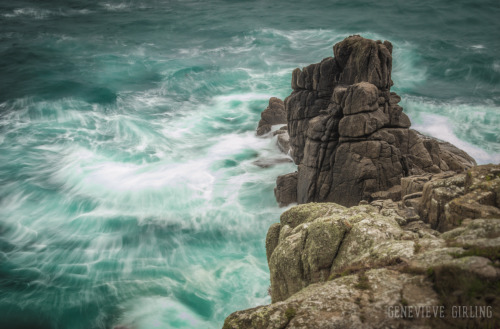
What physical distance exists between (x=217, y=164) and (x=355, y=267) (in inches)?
1202

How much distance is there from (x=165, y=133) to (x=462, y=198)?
39.8 m

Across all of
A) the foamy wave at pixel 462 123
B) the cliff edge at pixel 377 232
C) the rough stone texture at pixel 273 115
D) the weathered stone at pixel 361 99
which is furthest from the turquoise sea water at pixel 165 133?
the weathered stone at pixel 361 99

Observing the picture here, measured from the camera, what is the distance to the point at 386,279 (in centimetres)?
831

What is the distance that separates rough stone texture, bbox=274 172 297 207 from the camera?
94.8 feet

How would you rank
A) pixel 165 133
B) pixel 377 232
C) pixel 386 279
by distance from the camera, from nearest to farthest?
pixel 386 279
pixel 377 232
pixel 165 133

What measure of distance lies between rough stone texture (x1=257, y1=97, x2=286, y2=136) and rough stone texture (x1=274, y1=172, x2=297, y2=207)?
15.5m

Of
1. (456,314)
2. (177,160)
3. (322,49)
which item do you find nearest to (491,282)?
(456,314)

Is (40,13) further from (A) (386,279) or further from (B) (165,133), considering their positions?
(A) (386,279)

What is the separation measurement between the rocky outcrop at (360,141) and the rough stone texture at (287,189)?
119 cm

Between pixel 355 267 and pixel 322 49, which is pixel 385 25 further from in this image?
pixel 355 267

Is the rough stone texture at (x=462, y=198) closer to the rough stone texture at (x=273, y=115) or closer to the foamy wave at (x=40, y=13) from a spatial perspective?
the rough stone texture at (x=273, y=115)

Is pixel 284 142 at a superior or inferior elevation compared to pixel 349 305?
inferior

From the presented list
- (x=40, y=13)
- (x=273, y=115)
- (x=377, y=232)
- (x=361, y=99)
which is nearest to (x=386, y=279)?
(x=377, y=232)

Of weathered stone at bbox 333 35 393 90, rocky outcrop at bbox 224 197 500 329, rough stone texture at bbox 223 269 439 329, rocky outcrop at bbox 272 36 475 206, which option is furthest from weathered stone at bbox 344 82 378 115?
rough stone texture at bbox 223 269 439 329
